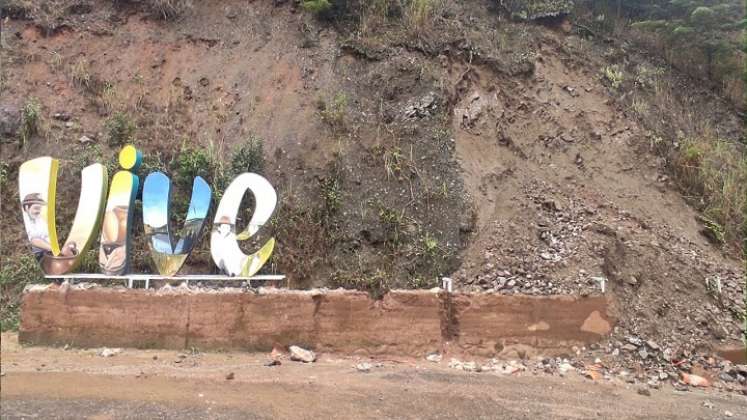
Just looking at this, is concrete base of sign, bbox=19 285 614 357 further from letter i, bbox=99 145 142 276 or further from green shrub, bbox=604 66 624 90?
green shrub, bbox=604 66 624 90

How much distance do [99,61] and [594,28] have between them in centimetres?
1089

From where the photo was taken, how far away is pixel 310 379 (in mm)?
6879

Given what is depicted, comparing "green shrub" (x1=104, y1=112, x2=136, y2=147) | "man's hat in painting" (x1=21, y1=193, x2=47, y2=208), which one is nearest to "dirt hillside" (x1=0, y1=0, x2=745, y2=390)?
"green shrub" (x1=104, y1=112, x2=136, y2=147)

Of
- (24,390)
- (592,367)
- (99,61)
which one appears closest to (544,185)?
(592,367)

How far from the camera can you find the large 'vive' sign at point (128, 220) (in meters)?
8.41

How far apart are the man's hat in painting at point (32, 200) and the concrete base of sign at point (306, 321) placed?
4.68ft

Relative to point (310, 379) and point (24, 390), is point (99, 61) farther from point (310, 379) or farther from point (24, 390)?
point (310, 379)

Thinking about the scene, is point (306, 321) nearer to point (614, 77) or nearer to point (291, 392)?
point (291, 392)

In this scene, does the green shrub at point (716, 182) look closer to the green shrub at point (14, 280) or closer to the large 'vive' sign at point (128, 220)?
the large 'vive' sign at point (128, 220)

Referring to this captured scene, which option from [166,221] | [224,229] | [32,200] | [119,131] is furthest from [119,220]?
[119,131]

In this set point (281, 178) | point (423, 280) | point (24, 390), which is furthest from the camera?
point (281, 178)

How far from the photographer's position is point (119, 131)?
10359mm

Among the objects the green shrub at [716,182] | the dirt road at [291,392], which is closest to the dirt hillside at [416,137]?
the green shrub at [716,182]

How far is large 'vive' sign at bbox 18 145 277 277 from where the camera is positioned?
331 inches
